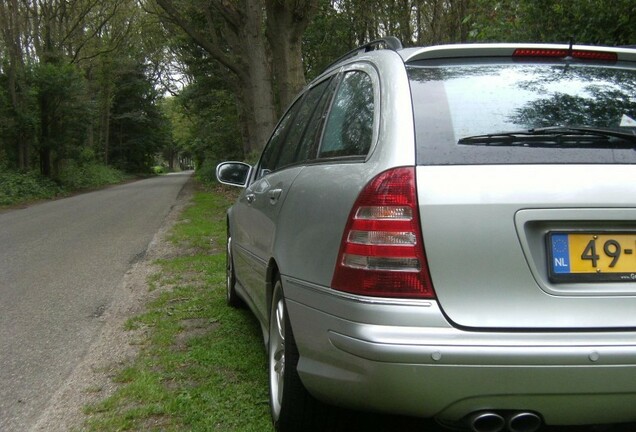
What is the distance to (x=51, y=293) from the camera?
6.45 metres

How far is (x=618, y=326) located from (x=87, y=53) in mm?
39673

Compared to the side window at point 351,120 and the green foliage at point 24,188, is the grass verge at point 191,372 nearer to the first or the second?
the side window at point 351,120

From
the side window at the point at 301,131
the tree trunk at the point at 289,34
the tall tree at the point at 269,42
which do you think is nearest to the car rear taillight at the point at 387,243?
the side window at the point at 301,131

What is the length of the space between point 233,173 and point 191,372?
6.27 feet

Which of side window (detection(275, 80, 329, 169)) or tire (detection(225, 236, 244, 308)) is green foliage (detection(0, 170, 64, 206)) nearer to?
tire (detection(225, 236, 244, 308))

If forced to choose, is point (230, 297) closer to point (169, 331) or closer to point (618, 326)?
point (169, 331)

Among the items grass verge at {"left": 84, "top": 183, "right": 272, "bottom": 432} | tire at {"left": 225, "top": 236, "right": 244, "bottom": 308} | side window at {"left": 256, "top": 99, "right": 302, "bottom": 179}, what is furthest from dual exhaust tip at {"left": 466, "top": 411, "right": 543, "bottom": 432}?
tire at {"left": 225, "top": 236, "right": 244, "bottom": 308}

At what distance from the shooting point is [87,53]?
122 ft

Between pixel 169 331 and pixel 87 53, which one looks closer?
pixel 169 331

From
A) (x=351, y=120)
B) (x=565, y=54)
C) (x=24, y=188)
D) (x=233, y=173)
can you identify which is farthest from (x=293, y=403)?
(x=24, y=188)

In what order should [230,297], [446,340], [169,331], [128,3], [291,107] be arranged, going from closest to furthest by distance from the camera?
1. [446,340]
2. [291,107]
3. [169,331]
4. [230,297]
5. [128,3]

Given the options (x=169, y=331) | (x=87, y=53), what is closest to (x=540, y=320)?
(x=169, y=331)

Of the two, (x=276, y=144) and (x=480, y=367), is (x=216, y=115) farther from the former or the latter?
(x=480, y=367)

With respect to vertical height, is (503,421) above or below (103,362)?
above
